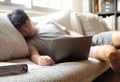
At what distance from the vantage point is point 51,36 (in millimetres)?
1625

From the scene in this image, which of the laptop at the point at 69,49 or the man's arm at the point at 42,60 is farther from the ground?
the laptop at the point at 69,49

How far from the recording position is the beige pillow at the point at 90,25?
7.55ft

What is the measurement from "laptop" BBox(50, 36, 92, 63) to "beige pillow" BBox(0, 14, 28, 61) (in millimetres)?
239

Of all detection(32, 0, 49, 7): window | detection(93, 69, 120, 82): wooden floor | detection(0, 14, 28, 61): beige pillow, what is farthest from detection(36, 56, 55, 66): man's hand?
detection(32, 0, 49, 7): window

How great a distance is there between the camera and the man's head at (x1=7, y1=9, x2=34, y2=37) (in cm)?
150

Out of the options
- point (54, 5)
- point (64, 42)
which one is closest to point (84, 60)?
point (64, 42)

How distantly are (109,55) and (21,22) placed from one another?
657 millimetres

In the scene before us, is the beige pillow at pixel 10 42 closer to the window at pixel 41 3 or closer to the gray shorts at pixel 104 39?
the gray shorts at pixel 104 39

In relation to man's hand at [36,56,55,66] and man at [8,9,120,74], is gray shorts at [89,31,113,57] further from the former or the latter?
man's hand at [36,56,55,66]

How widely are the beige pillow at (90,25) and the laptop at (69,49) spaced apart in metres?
0.95

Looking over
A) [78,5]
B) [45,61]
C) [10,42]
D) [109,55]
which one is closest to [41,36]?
[10,42]

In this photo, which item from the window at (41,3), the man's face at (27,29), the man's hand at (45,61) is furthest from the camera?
the window at (41,3)

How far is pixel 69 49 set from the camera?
128 cm

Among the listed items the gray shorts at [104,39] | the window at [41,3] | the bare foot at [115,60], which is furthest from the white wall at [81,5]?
the bare foot at [115,60]
